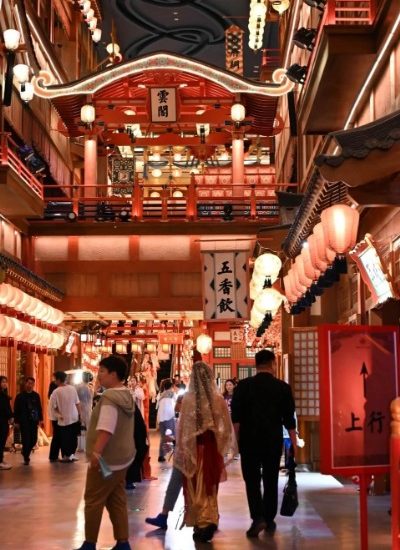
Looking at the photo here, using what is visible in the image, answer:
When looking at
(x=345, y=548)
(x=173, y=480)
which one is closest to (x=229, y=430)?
(x=173, y=480)

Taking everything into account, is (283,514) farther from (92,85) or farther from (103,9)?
(103,9)

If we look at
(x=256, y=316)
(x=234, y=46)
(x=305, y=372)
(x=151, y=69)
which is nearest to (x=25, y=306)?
(x=256, y=316)

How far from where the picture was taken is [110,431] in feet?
25.1

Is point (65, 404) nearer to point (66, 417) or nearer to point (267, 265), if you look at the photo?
point (66, 417)

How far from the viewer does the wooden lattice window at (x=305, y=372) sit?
48.2 ft

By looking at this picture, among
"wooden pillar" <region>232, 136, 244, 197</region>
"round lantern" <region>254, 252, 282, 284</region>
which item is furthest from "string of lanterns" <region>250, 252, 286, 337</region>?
"wooden pillar" <region>232, 136, 244, 197</region>

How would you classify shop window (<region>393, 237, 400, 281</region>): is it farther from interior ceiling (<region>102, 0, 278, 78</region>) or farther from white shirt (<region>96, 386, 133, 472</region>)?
interior ceiling (<region>102, 0, 278, 78</region>)

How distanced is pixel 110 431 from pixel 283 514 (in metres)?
2.76

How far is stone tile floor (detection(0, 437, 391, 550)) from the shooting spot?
8.75m

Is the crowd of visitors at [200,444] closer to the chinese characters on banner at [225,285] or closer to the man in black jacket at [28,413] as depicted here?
the man in black jacket at [28,413]

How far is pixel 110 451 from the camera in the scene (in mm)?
7723

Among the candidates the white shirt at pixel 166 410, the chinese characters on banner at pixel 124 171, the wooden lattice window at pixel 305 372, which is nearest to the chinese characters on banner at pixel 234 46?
the chinese characters on banner at pixel 124 171

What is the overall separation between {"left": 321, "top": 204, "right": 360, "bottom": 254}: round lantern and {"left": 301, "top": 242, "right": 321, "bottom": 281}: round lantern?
1988 mm

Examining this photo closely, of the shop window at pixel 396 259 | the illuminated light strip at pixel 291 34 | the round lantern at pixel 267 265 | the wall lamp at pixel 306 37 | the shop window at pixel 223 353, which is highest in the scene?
the illuminated light strip at pixel 291 34
